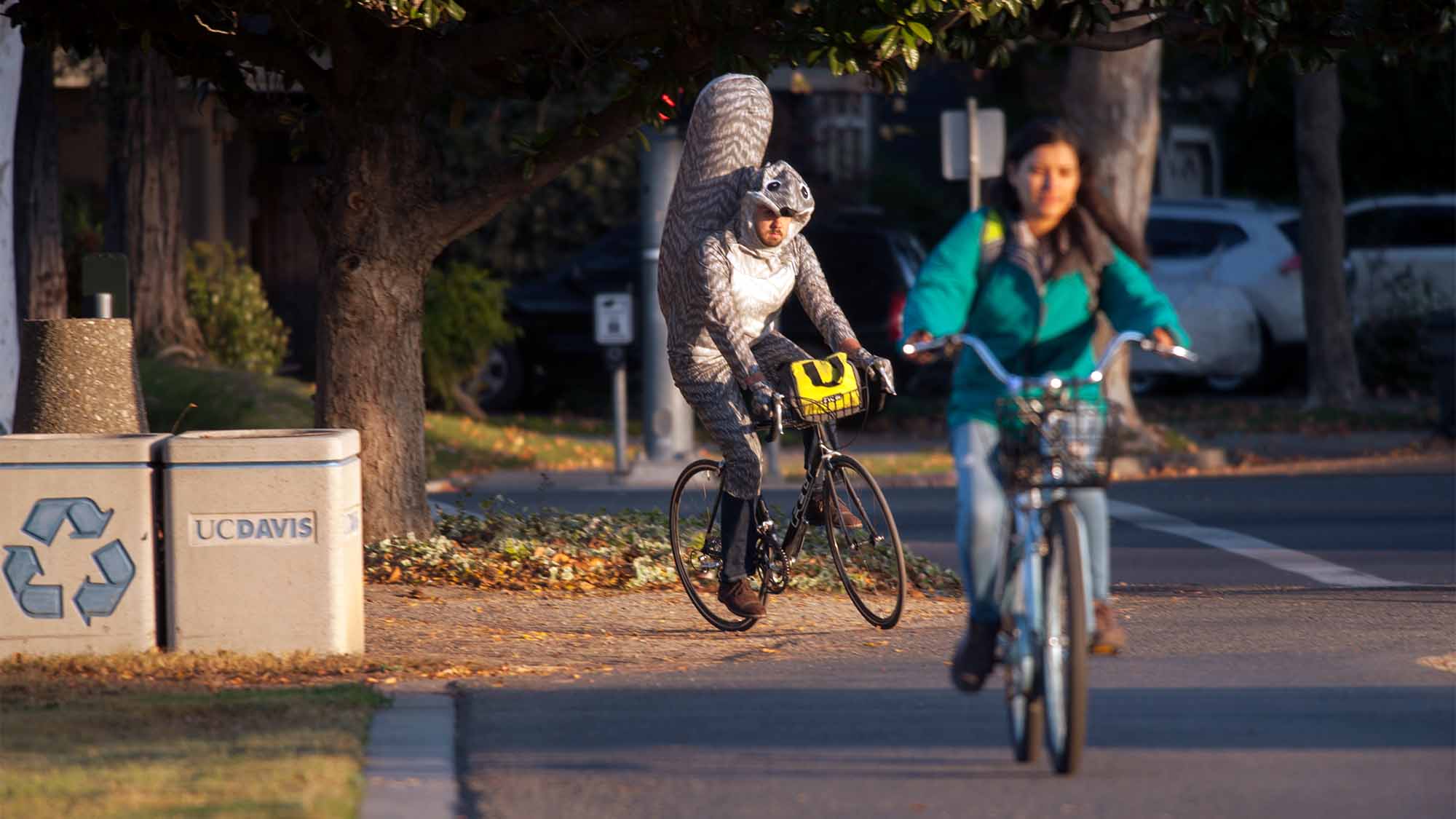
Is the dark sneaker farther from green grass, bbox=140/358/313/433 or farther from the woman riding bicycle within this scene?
green grass, bbox=140/358/313/433

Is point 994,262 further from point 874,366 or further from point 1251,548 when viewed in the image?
point 1251,548

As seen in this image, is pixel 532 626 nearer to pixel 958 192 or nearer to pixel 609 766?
pixel 609 766

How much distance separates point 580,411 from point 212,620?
14.2 m

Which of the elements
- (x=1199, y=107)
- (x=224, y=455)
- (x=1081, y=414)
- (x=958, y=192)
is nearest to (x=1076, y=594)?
(x=1081, y=414)

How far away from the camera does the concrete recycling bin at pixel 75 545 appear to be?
274 inches

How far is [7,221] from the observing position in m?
11.0

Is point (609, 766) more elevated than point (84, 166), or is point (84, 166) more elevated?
point (84, 166)

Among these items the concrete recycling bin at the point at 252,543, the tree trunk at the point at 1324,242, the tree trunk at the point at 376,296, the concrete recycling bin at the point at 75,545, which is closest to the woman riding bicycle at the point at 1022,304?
the concrete recycling bin at the point at 252,543

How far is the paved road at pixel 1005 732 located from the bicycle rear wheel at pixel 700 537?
2.36ft

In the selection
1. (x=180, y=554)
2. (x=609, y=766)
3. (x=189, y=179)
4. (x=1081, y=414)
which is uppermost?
(x=189, y=179)

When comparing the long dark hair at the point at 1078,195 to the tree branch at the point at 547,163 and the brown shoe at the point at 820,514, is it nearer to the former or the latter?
the brown shoe at the point at 820,514

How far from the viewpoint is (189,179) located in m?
22.7

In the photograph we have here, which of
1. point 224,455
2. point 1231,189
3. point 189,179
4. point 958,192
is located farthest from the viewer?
point 1231,189

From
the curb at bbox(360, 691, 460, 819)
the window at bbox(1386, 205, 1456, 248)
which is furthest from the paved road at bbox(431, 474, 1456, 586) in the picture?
the window at bbox(1386, 205, 1456, 248)
